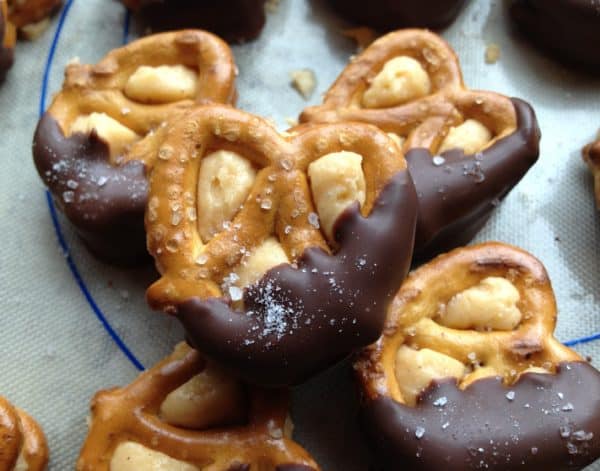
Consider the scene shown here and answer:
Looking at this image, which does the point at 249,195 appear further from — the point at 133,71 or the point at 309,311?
the point at 133,71

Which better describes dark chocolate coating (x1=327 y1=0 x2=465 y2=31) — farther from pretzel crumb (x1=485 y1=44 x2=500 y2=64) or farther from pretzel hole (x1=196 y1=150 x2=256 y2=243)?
pretzel hole (x1=196 y1=150 x2=256 y2=243)

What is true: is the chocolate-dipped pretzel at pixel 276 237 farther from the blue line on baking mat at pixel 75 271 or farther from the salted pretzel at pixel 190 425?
the blue line on baking mat at pixel 75 271

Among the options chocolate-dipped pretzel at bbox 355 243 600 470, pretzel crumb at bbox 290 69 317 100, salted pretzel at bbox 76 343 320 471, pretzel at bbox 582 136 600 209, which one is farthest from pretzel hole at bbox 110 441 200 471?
pretzel at bbox 582 136 600 209

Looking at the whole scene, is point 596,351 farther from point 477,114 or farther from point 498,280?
point 477,114

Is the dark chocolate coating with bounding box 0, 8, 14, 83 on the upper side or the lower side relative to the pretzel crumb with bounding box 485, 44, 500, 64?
lower

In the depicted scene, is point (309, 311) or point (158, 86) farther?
point (158, 86)

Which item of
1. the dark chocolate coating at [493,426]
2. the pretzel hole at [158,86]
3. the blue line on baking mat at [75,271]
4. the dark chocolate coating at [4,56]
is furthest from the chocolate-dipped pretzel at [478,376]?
the dark chocolate coating at [4,56]

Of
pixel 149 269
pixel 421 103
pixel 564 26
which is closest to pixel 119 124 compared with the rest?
pixel 149 269
